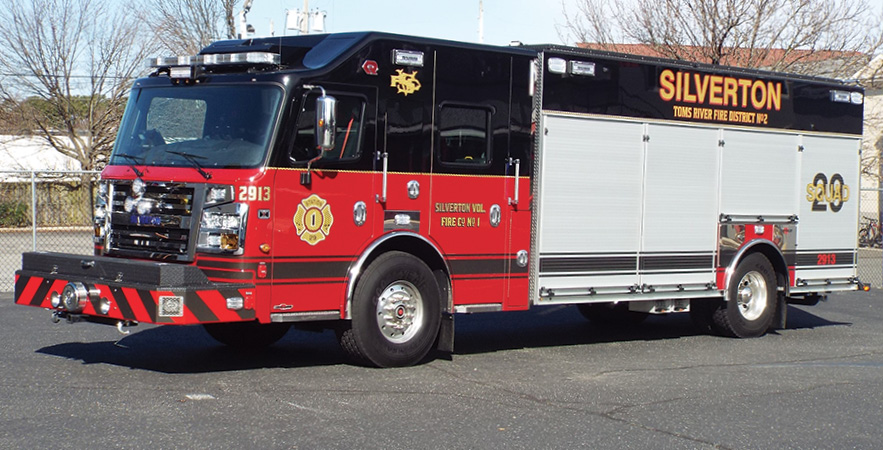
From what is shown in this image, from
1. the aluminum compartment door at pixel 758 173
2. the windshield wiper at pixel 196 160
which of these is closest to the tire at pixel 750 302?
the aluminum compartment door at pixel 758 173

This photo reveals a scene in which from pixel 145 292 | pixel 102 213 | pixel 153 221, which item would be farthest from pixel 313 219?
pixel 102 213

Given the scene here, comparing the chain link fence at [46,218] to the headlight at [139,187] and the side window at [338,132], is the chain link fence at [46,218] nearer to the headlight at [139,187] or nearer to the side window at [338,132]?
the headlight at [139,187]

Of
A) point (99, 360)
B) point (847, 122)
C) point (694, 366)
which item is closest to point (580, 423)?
point (694, 366)

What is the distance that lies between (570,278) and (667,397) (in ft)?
7.60

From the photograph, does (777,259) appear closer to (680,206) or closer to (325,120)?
(680,206)

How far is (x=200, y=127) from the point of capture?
9.02m

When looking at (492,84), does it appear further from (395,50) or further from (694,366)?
(694,366)

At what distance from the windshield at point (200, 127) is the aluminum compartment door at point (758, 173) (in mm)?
5629

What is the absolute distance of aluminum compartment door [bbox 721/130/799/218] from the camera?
12.0 m

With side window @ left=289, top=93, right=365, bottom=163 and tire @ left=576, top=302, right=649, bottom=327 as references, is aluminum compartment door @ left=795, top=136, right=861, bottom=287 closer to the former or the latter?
tire @ left=576, top=302, right=649, bottom=327

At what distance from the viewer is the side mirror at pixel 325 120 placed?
8531 mm

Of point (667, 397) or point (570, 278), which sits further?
point (570, 278)

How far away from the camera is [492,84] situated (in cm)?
1000

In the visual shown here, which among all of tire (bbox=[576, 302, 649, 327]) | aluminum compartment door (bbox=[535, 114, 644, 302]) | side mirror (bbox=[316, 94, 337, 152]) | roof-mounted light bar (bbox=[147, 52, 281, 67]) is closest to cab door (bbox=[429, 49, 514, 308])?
aluminum compartment door (bbox=[535, 114, 644, 302])
